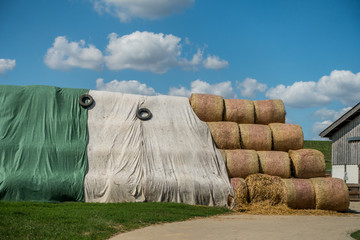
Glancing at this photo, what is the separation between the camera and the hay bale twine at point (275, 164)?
1664 centimetres

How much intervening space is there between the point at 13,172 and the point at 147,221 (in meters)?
5.76

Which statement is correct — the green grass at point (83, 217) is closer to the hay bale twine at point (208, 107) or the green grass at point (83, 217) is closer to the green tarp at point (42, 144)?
the green tarp at point (42, 144)

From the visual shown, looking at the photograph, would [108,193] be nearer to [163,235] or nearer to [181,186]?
[181,186]

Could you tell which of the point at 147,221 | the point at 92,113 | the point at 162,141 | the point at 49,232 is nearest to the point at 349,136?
the point at 162,141

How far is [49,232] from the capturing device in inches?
360

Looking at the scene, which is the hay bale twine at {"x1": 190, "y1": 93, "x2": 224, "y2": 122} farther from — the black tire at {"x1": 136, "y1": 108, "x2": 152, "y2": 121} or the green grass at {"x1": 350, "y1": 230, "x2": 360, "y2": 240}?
the green grass at {"x1": 350, "y1": 230, "x2": 360, "y2": 240}

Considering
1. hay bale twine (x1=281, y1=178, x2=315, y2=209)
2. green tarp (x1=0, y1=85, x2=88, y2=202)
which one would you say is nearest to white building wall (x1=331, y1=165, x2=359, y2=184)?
hay bale twine (x1=281, y1=178, x2=315, y2=209)

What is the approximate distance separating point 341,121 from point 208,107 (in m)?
10.9

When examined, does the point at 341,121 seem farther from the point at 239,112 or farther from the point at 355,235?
the point at 355,235

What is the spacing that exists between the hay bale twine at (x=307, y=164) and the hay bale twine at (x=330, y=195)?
76 centimetres

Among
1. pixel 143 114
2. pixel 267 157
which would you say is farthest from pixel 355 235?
pixel 143 114

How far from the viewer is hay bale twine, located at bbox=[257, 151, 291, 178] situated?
1664 centimetres

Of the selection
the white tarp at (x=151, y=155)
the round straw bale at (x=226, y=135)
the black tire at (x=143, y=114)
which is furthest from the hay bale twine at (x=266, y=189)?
the black tire at (x=143, y=114)

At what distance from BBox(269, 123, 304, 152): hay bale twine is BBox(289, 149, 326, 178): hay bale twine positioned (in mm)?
601
